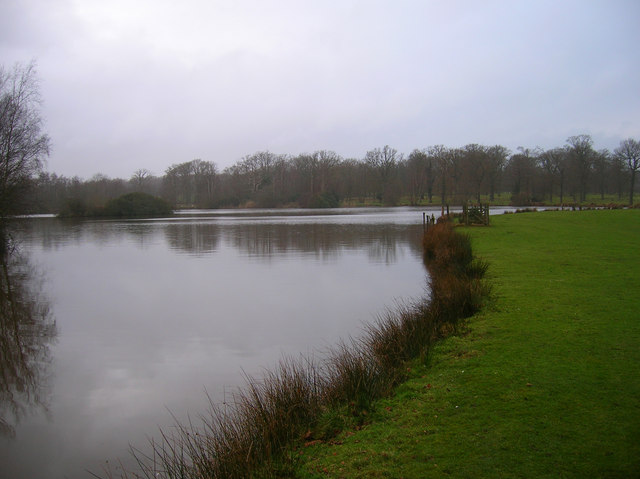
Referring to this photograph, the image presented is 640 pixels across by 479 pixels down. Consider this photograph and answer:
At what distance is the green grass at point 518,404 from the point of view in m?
3.66

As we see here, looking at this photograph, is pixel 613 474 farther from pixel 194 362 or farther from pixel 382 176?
pixel 382 176

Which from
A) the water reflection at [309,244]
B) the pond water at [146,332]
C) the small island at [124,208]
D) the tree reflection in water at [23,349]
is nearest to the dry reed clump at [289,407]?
the pond water at [146,332]

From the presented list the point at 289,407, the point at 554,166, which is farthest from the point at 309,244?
the point at 554,166

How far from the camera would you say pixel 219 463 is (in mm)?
3969

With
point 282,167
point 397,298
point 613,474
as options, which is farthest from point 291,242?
point 282,167

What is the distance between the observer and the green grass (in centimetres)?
366

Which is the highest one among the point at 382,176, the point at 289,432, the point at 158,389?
the point at 382,176

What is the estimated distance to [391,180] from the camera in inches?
3696

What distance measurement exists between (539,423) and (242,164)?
4342 inches

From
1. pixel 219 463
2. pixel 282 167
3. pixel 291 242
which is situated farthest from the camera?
pixel 282 167

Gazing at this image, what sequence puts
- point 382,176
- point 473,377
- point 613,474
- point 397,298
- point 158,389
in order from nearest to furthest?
1. point 613,474
2. point 473,377
3. point 158,389
4. point 397,298
5. point 382,176

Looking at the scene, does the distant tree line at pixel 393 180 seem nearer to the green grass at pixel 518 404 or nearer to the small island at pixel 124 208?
the small island at pixel 124 208

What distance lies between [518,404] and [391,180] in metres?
91.2

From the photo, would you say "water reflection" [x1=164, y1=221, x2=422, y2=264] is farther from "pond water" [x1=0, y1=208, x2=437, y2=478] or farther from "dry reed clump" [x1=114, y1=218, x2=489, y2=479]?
"dry reed clump" [x1=114, y1=218, x2=489, y2=479]
